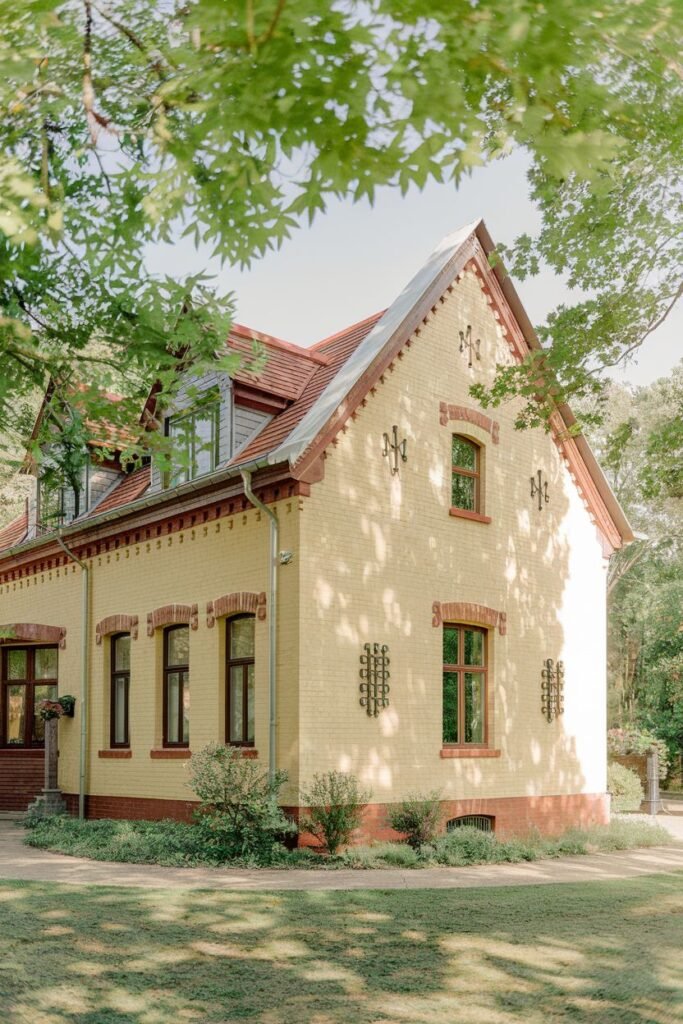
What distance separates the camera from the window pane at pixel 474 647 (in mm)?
17562

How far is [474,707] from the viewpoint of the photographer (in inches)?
688

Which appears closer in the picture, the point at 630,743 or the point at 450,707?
the point at 450,707

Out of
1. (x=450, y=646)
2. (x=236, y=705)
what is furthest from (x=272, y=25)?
(x=450, y=646)

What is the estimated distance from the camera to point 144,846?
1435cm

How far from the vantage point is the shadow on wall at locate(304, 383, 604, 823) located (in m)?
15.2

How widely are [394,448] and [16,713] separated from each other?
11152 millimetres

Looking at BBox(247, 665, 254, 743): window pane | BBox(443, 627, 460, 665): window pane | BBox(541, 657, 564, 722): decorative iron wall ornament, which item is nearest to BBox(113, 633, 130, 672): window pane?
BBox(247, 665, 254, 743): window pane

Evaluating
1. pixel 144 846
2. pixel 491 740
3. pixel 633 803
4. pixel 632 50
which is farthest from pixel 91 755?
pixel 632 50

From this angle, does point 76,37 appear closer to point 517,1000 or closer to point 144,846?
point 517,1000

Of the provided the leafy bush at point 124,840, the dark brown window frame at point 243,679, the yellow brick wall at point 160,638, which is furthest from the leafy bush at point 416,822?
the leafy bush at point 124,840

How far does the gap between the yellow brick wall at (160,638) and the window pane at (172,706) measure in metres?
0.15

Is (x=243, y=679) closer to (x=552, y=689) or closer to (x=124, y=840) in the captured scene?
(x=124, y=840)

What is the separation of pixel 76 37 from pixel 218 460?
34.6ft

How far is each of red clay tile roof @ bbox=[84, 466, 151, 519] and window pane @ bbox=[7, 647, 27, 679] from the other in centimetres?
420
